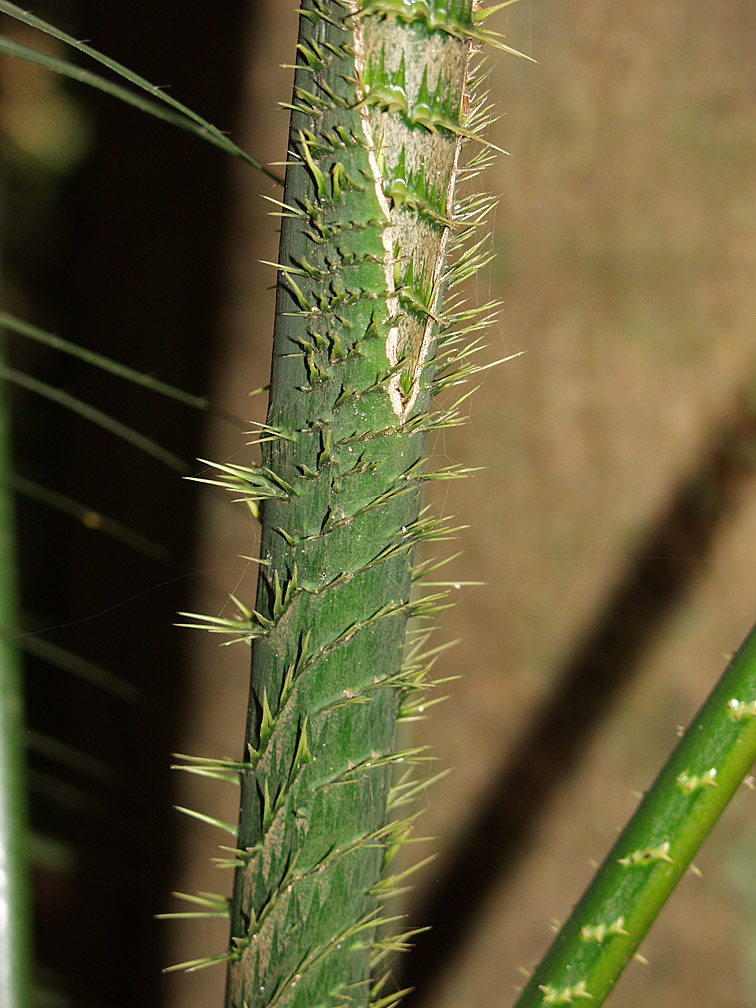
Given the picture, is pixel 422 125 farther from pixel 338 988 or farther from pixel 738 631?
pixel 738 631

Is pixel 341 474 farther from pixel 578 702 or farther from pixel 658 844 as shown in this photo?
pixel 578 702

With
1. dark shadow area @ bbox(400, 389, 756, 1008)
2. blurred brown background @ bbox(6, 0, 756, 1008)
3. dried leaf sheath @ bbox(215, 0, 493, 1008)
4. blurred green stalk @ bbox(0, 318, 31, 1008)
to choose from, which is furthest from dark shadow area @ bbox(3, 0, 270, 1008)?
dried leaf sheath @ bbox(215, 0, 493, 1008)

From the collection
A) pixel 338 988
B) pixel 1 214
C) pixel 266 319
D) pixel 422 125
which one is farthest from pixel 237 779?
pixel 1 214

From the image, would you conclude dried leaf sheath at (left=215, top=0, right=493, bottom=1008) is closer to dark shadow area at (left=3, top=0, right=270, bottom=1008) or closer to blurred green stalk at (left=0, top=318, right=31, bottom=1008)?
blurred green stalk at (left=0, top=318, right=31, bottom=1008)

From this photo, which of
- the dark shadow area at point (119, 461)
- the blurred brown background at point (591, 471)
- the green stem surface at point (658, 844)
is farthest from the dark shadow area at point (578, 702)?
the green stem surface at point (658, 844)

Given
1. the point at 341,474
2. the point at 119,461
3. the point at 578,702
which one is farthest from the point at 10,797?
the point at 119,461

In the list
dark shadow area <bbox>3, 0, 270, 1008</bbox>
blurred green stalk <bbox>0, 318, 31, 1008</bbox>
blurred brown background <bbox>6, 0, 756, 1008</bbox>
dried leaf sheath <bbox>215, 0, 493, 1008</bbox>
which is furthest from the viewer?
dark shadow area <bbox>3, 0, 270, 1008</bbox>
